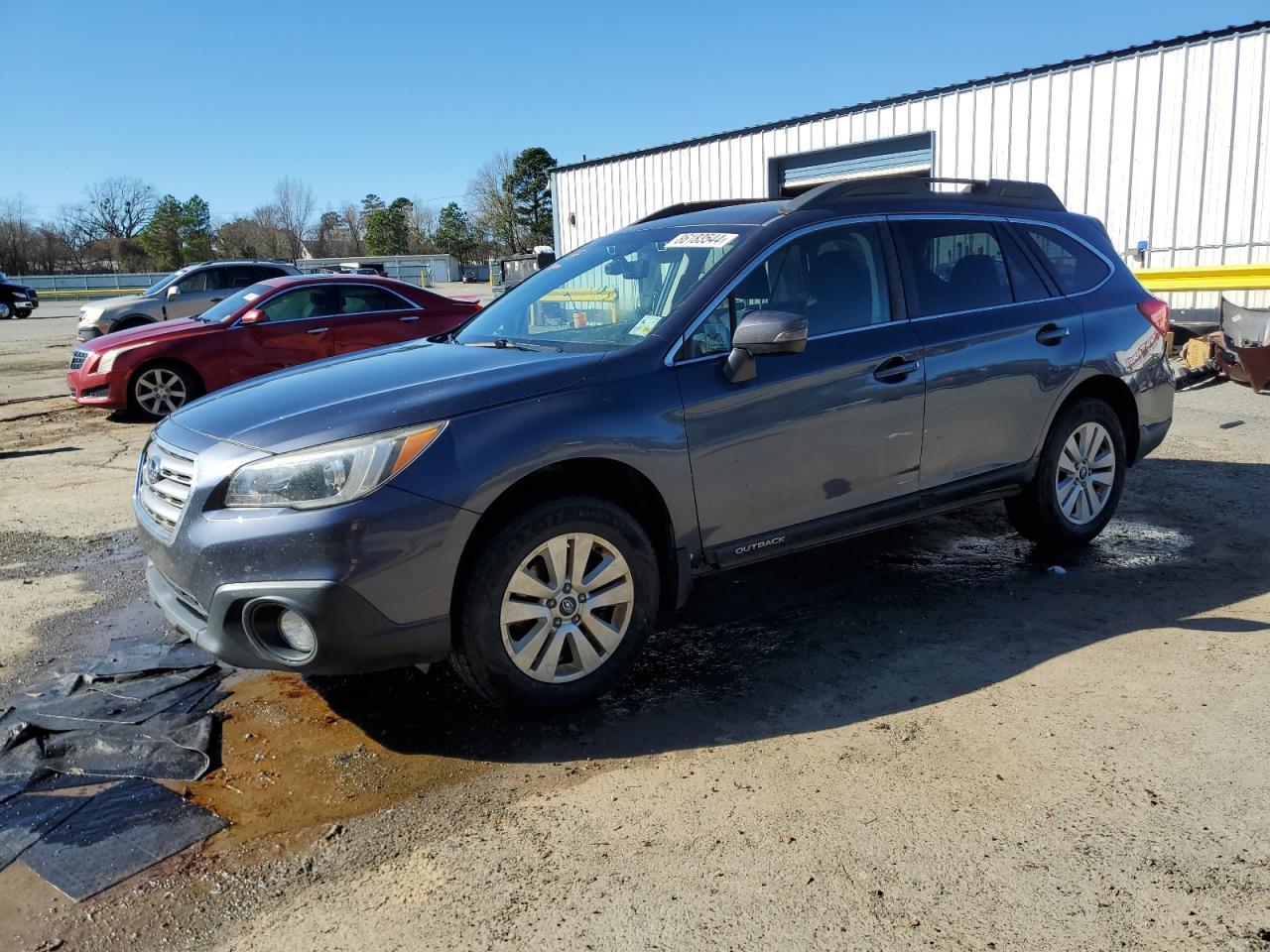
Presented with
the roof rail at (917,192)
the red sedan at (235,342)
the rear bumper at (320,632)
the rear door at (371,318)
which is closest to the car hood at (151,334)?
the red sedan at (235,342)

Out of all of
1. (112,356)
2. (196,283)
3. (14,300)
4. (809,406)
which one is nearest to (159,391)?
(112,356)

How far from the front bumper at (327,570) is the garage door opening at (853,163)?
13412 mm

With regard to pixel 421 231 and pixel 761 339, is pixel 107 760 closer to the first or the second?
pixel 761 339

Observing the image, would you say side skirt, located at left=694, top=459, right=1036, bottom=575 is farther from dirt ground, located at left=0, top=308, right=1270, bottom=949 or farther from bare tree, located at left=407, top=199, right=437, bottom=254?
bare tree, located at left=407, top=199, right=437, bottom=254

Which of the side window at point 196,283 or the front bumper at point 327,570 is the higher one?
the side window at point 196,283

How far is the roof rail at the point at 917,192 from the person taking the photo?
4.36 meters

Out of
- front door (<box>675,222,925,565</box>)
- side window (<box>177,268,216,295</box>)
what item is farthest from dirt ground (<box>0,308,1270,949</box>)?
side window (<box>177,268,216,295</box>)

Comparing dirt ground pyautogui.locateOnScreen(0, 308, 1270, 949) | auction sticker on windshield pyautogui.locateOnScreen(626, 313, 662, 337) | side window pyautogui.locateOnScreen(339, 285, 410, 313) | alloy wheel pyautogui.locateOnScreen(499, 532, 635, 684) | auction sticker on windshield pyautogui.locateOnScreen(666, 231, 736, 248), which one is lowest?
dirt ground pyautogui.locateOnScreen(0, 308, 1270, 949)

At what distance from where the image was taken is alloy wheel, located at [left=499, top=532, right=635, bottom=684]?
3377 mm

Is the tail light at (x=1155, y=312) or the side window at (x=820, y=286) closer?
the side window at (x=820, y=286)

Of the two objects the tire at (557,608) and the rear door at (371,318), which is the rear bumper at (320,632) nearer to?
the tire at (557,608)

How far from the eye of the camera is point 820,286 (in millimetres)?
4281

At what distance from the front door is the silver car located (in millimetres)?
13522

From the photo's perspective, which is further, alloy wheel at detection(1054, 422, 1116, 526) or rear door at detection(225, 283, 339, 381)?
rear door at detection(225, 283, 339, 381)
